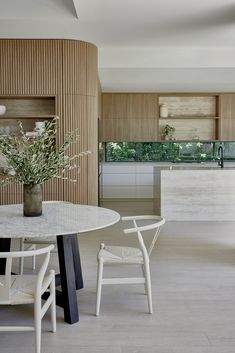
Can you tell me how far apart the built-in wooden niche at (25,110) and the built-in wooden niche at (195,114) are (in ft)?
12.7

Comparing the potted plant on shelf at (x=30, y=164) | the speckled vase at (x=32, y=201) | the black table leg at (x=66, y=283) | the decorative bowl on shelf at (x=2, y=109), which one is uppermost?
the decorative bowl on shelf at (x=2, y=109)

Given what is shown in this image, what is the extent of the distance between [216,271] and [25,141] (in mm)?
2381

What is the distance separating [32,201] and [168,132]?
6602mm

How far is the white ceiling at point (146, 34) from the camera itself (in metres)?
5.33

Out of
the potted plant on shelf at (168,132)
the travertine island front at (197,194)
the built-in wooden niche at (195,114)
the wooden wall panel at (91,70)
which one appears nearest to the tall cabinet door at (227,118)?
the built-in wooden niche at (195,114)

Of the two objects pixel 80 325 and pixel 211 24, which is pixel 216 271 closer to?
pixel 80 325

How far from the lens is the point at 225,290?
3502 millimetres

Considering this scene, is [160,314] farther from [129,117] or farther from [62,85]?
[129,117]

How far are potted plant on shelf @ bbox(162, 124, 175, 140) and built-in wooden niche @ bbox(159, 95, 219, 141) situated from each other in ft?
0.32

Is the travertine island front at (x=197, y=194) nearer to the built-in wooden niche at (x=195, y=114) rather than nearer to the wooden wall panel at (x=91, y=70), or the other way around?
the wooden wall panel at (x=91, y=70)

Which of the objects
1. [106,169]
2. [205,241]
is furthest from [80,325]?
[106,169]

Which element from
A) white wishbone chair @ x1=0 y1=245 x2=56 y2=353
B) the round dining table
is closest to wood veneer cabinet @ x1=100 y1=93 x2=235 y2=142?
the round dining table

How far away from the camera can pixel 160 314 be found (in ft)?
9.86

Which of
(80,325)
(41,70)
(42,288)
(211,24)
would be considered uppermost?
(211,24)
